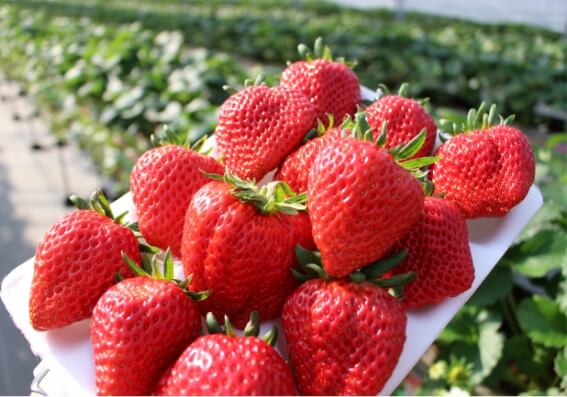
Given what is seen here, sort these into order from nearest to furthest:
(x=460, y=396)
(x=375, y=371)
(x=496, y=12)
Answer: (x=375, y=371)
(x=460, y=396)
(x=496, y=12)

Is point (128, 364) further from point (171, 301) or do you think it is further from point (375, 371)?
point (375, 371)

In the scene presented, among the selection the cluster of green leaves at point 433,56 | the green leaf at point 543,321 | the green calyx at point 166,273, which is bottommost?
the cluster of green leaves at point 433,56

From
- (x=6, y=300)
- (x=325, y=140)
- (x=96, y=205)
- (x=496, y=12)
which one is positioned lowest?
(x=496, y=12)

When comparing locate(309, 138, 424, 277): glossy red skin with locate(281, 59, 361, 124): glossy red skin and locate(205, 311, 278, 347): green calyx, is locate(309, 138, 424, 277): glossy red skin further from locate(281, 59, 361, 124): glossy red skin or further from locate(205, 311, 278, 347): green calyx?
locate(281, 59, 361, 124): glossy red skin

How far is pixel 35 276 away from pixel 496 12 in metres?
13.2

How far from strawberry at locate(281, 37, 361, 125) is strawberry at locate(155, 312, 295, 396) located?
0.50 metres

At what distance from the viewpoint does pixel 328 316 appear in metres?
0.75

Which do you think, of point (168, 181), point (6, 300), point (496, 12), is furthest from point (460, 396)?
point (496, 12)

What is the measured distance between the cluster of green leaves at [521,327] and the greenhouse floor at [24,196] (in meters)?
1.67

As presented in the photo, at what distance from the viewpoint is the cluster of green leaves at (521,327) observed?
5.56 ft

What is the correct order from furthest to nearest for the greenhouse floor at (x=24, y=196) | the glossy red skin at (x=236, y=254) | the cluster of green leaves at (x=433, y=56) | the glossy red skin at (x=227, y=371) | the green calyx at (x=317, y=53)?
the cluster of green leaves at (x=433, y=56) < the greenhouse floor at (x=24, y=196) < the green calyx at (x=317, y=53) < the glossy red skin at (x=236, y=254) < the glossy red skin at (x=227, y=371)

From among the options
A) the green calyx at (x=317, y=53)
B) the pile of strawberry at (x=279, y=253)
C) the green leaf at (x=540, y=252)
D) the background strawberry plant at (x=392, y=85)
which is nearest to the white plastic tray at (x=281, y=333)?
the pile of strawberry at (x=279, y=253)

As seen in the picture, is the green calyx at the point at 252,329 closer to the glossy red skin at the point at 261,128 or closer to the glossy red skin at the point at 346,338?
the glossy red skin at the point at 346,338

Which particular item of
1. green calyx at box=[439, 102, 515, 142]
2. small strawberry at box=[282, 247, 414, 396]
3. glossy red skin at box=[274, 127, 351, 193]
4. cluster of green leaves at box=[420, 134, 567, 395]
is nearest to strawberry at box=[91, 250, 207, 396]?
small strawberry at box=[282, 247, 414, 396]
